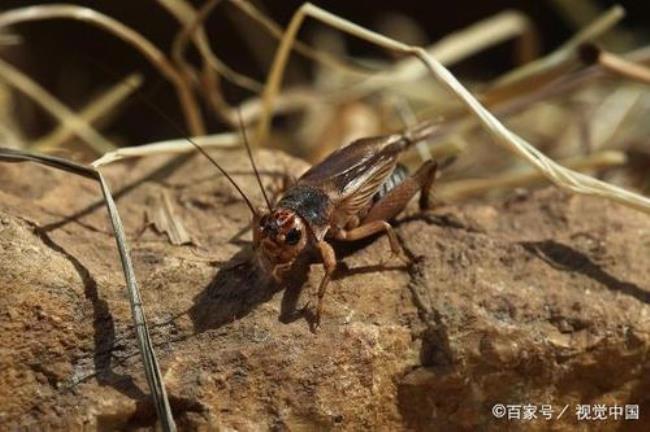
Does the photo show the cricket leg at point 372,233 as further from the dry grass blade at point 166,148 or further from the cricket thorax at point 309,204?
the dry grass blade at point 166,148

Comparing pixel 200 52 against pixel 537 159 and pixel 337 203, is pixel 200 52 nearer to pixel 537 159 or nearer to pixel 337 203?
pixel 337 203

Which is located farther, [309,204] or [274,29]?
[274,29]

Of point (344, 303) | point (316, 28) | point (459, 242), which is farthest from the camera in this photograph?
point (316, 28)

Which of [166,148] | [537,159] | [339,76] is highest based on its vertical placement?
[339,76]

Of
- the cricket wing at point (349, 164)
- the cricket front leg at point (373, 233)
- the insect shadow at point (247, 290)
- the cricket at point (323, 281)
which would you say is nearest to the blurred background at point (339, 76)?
the cricket at point (323, 281)

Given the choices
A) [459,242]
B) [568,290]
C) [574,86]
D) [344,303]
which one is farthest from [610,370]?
[574,86]

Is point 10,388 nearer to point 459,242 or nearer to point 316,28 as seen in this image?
point 459,242

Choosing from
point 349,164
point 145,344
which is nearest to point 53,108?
point 349,164

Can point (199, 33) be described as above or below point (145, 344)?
above
